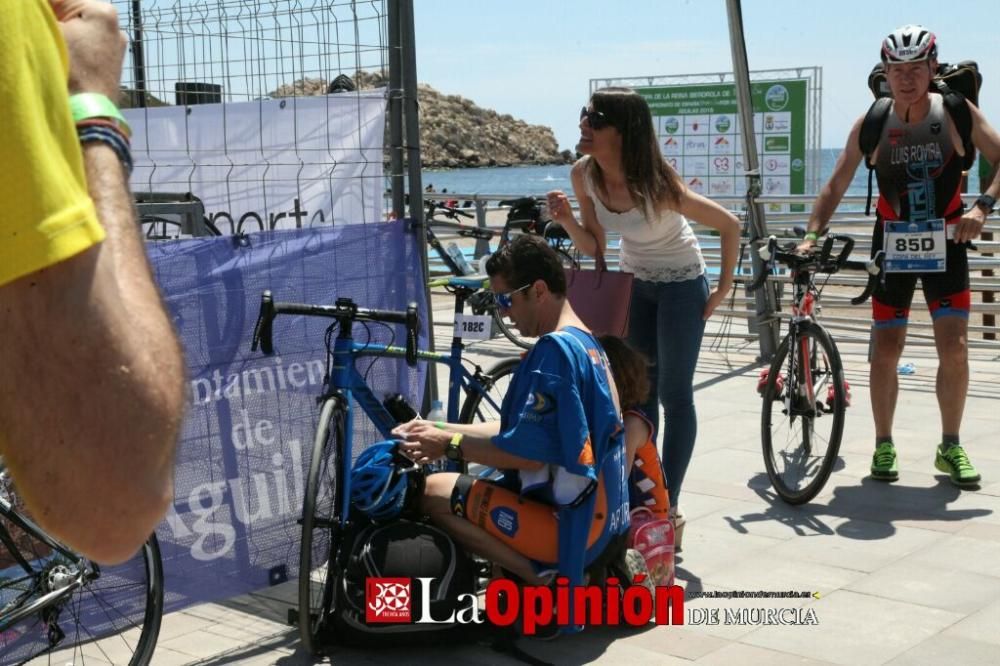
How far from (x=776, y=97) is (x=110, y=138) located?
14.7 m

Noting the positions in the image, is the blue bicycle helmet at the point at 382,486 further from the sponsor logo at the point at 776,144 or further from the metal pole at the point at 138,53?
the sponsor logo at the point at 776,144

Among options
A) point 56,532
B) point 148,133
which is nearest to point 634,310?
point 148,133

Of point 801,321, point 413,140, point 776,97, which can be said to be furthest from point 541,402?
point 776,97

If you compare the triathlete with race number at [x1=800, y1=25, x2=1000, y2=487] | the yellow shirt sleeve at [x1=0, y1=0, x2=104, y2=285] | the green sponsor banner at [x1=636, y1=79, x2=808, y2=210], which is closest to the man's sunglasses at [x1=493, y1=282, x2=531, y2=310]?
the triathlete with race number at [x1=800, y1=25, x2=1000, y2=487]

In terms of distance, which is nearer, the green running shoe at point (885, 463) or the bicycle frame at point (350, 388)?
the bicycle frame at point (350, 388)

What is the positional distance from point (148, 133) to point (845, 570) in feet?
13.4

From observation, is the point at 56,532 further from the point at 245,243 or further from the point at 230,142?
the point at 230,142

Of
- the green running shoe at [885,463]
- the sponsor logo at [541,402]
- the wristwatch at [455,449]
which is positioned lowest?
the green running shoe at [885,463]

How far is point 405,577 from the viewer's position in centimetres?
428

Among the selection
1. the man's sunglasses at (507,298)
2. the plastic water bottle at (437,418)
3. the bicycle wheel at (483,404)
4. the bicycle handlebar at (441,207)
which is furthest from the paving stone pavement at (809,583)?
the bicycle handlebar at (441,207)

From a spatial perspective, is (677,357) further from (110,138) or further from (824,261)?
(110,138)

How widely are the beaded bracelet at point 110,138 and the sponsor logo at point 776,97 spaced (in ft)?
47.8

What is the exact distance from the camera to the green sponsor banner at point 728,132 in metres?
15.1

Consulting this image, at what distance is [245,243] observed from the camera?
4.85 m
